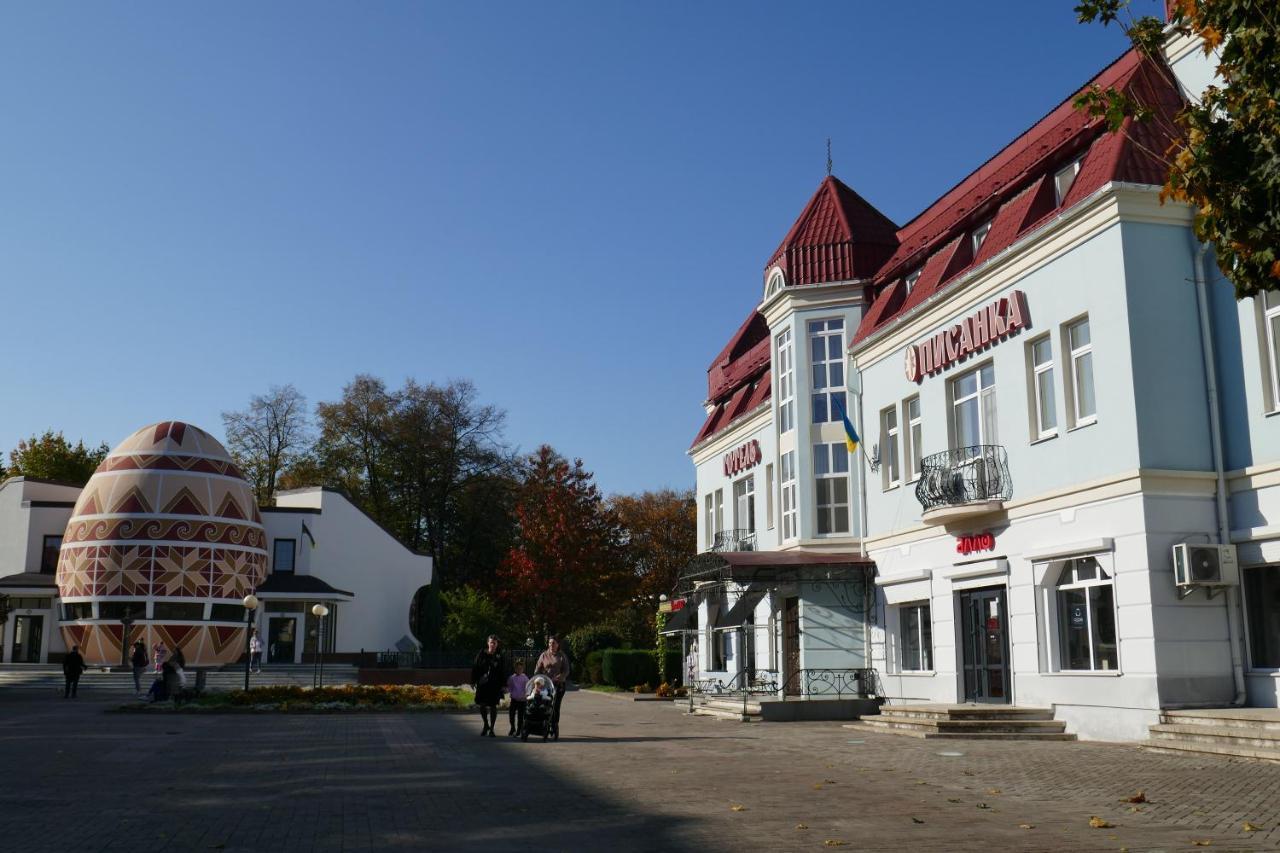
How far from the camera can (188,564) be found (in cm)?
5100

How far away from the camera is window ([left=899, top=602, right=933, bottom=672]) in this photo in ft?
80.8

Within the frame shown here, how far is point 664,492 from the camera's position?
69.1 meters

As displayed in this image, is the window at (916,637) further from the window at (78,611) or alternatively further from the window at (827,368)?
the window at (78,611)

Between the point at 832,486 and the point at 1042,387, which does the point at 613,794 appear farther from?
the point at 832,486

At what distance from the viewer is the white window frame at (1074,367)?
751 inches

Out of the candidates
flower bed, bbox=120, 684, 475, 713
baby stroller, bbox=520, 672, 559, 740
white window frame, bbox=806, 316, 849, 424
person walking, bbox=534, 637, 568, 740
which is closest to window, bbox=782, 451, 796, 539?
white window frame, bbox=806, 316, 849, 424

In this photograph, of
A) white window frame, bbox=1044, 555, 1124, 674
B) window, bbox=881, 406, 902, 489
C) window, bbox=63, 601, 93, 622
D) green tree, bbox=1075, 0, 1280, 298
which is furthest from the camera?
window, bbox=63, 601, 93, 622

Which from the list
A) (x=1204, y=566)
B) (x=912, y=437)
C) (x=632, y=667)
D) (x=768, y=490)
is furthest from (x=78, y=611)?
(x=1204, y=566)

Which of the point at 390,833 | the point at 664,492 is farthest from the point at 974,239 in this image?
the point at 664,492

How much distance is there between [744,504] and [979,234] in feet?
47.3

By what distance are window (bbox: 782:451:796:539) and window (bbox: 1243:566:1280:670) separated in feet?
43.7

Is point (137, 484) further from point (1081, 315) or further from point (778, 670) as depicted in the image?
point (1081, 315)

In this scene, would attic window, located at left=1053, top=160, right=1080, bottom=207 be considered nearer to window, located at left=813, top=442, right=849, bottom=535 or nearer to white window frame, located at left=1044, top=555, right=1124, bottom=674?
white window frame, located at left=1044, top=555, right=1124, bottom=674

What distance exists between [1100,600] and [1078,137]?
26.2 ft
